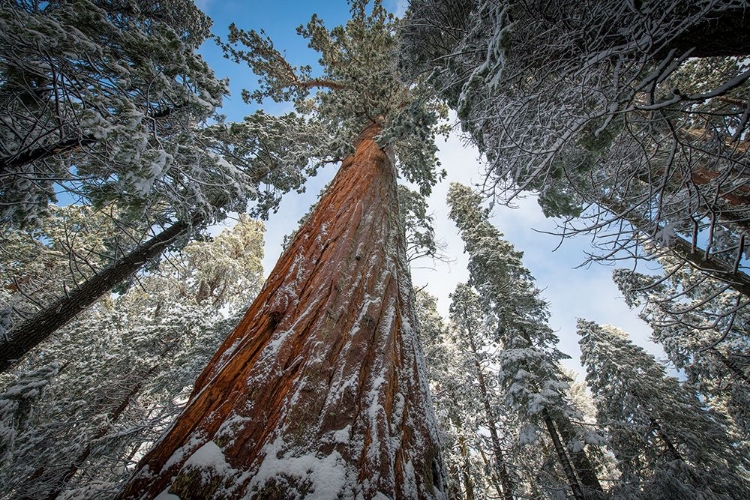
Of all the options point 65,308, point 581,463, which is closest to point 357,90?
point 65,308

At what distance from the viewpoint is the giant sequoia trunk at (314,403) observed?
2.78 feet

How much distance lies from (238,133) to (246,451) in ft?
15.2

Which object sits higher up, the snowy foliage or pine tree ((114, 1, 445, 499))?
the snowy foliage

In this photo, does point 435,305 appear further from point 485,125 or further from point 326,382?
point 326,382

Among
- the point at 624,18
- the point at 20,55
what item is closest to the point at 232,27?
the point at 20,55

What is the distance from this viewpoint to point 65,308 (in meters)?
4.00

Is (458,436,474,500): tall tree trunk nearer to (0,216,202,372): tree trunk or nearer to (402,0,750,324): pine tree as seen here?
(402,0,750,324): pine tree

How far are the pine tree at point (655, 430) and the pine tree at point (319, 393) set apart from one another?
954cm

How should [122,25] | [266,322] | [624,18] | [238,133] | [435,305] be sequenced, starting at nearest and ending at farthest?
[266,322], [624,18], [122,25], [238,133], [435,305]

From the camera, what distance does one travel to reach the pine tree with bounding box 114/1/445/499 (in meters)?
0.85

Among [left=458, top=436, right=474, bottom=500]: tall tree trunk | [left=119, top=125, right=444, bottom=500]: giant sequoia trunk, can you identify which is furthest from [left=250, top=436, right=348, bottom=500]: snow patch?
[left=458, top=436, right=474, bottom=500]: tall tree trunk

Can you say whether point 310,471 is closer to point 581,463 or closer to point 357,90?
point 357,90

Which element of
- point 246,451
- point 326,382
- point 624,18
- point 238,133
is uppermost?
point 238,133

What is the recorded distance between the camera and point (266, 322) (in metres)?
1.46
